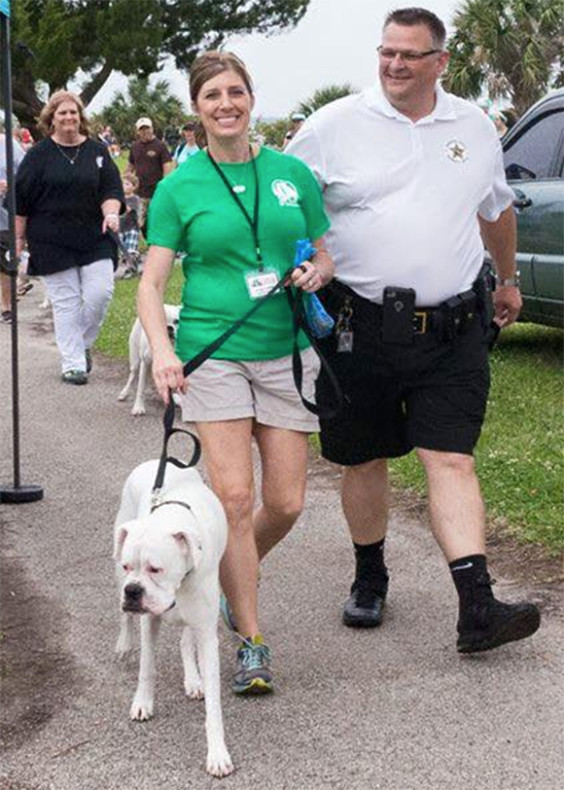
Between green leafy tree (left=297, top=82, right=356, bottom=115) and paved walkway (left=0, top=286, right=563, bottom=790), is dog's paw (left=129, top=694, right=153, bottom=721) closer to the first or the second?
paved walkway (left=0, top=286, right=563, bottom=790)

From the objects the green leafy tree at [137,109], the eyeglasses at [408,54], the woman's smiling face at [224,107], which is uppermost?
the eyeglasses at [408,54]

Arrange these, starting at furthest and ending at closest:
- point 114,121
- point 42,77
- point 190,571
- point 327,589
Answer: point 114,121
point 42,77
point 327,589
point 190,571

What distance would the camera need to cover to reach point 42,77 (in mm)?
40812

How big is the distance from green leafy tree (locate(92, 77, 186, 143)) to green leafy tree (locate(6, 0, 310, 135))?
58.9ft

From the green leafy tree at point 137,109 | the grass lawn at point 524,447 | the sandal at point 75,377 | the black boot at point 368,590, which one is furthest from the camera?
the green leafy tree at point 137,109

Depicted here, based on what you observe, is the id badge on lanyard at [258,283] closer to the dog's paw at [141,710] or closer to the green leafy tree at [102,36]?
the dog's paw at [141,710]

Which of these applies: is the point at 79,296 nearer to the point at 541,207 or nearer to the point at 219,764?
the point at 541,207

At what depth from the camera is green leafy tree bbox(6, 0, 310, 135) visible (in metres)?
40.3

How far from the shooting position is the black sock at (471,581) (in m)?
4.85

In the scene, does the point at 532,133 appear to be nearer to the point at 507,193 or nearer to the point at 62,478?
the point at 62,478

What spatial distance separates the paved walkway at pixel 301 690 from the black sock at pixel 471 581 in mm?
247

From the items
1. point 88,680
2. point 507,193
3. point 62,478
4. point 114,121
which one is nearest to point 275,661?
point 88,680

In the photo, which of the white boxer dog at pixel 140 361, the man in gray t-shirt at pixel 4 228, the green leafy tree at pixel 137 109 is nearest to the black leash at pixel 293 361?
the man in gray t-shirt at pixel 4 228

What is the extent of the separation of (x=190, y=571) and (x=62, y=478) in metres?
4.00
